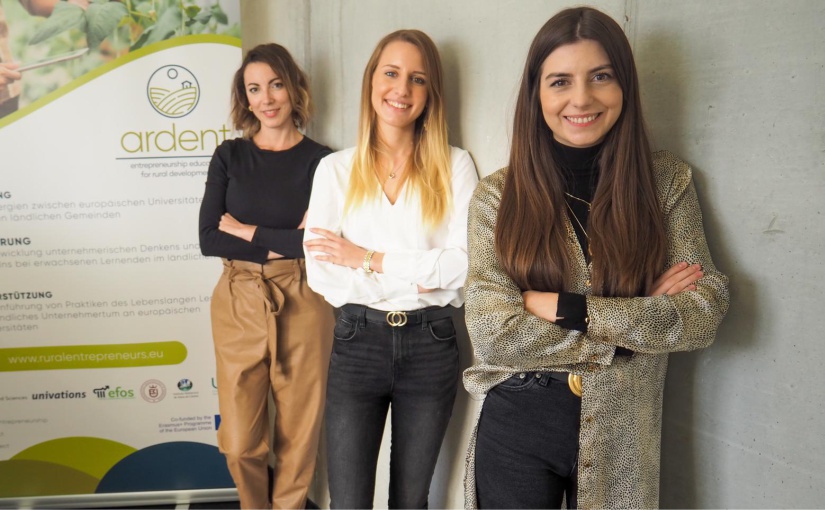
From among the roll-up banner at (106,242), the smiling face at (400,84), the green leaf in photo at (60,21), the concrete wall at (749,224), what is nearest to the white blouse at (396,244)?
the smiling face at (400,84)

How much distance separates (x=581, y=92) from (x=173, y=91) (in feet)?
7.03

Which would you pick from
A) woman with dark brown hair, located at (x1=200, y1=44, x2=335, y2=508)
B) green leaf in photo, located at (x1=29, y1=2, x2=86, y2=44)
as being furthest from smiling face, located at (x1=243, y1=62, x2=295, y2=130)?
green leaf in photo, located at (x1=29, y1=2, x2=86, y2=44)

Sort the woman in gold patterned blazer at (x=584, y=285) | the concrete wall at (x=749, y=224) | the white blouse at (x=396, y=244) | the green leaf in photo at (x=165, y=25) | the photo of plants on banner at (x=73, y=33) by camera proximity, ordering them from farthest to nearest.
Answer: the green leaf in photo at (x=165, y=25) < the photo of plants on banner at (x=73, y=33) < the white blouse at (x=396, y=244) < the woman in gold patterned blazer at (x=584, y=285) < the concrete wall at (x=749, y=224)

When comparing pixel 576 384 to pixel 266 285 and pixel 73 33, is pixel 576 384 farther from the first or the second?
pixel 73 33

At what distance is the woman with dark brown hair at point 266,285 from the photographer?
2777 mm

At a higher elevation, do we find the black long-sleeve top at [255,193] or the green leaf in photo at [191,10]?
the green leaf in photo at [191,10]

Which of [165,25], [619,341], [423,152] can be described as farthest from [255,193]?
[619,341]

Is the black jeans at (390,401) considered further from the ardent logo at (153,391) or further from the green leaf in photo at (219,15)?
the green leaf in photo at (219,15)

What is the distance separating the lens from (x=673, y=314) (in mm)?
1523

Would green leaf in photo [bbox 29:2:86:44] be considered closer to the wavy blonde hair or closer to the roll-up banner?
the roll-up banner

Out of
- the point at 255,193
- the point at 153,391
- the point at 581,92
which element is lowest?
the point at 153,391

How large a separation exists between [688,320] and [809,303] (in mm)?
260

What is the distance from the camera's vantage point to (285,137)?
293 cm

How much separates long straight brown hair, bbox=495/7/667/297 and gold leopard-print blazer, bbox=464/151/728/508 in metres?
0.04
